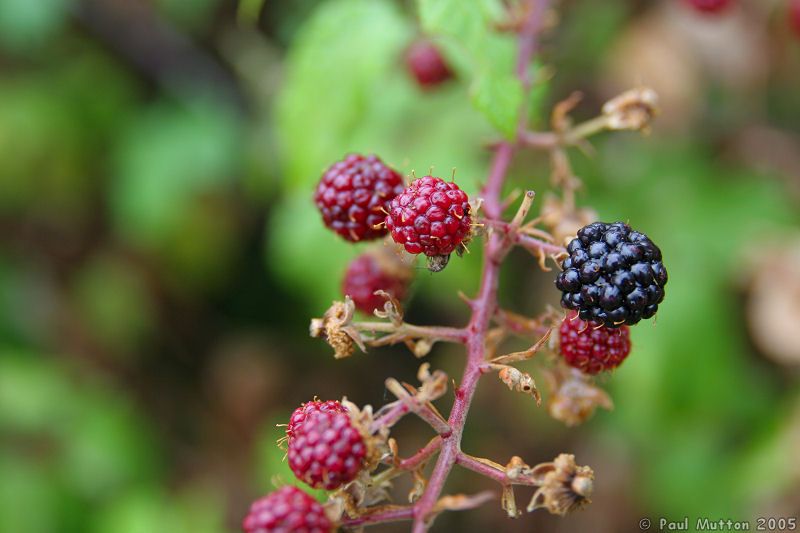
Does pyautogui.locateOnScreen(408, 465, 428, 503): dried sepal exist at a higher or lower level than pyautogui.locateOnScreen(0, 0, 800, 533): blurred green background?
lower

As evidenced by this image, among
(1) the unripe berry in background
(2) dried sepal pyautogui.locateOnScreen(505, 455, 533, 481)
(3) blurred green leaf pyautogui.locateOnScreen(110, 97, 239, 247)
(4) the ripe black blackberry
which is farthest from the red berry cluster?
(3) blurred green leaf pyautogui.locateOnScreen(110, 97, 239, 247)

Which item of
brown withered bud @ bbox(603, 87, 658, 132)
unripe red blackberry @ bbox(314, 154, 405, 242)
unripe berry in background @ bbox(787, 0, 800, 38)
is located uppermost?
unripe berry in background @ bbox(787, 0, 800, 38)

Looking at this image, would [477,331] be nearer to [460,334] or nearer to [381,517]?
[460,334]

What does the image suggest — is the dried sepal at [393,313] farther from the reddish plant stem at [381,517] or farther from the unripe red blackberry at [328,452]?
the reddish plant stem at [381,517]

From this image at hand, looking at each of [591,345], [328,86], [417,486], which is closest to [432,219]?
[591,345]

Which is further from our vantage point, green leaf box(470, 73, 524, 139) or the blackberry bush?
green leaf box(470, 73, 524, 139)

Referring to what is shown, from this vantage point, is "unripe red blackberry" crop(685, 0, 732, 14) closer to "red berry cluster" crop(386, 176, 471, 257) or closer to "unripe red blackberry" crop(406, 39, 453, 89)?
"unripe red blackberry" crop(406, 39, 453, 89)

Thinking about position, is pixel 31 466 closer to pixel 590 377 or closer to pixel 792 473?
pixel 590 377
